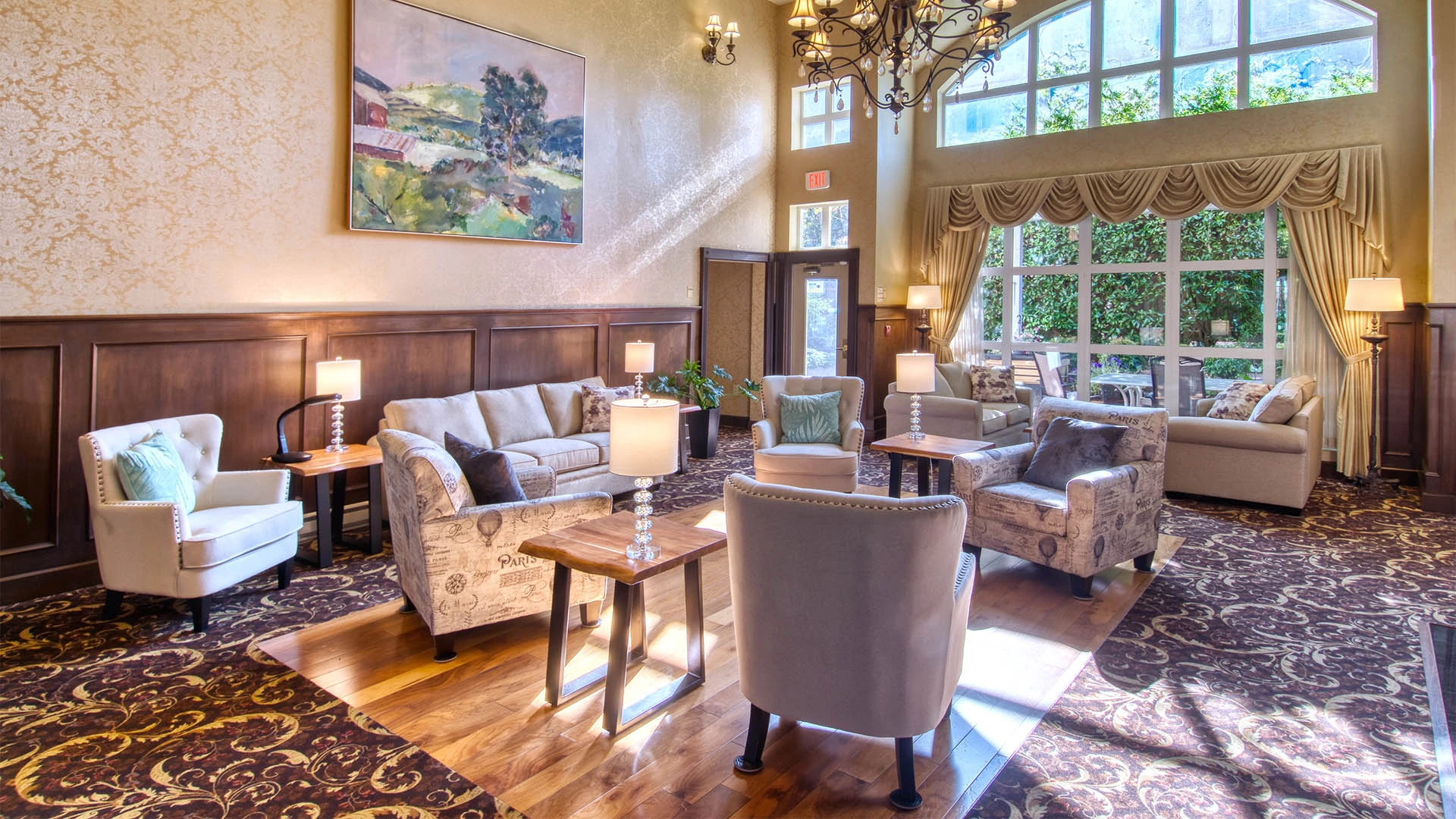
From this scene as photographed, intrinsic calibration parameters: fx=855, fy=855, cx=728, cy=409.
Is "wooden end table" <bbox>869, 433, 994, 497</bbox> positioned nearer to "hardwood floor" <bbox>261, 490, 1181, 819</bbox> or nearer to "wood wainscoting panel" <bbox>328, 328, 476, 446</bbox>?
"hardwood floor" <bbox>261, 490, 1181, 819</bbox>

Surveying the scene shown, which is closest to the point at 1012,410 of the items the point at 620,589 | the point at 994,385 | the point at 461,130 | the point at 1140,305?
the point at 994,385

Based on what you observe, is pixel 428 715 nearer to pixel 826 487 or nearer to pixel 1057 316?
pixel 826 487

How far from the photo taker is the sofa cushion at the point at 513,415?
6.15m

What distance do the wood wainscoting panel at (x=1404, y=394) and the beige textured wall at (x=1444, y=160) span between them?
92cm

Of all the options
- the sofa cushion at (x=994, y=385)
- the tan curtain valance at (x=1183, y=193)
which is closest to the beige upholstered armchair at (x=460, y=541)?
the sofa cushion at (x=994, y=385)

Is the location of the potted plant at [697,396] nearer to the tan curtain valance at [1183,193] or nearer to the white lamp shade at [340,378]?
the white lamp shade at [340,378]

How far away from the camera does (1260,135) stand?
25.6ft

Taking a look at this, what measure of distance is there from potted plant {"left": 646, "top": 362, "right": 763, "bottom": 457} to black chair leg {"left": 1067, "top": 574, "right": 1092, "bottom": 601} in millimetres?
3761

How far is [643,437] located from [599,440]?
11.3ft

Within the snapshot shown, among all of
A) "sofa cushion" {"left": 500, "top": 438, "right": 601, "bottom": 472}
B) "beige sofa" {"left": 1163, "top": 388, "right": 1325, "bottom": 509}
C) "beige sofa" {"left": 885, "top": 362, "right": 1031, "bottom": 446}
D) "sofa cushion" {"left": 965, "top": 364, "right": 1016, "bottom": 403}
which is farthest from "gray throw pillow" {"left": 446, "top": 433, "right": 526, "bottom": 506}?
"sofa cushion" {"left": 965, "top": 364, "right": 1016, "bottom": 403}

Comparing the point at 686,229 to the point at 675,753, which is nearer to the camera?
the point at 675,753

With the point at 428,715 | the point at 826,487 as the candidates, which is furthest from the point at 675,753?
the point at 826,487

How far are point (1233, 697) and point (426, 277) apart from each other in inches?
214

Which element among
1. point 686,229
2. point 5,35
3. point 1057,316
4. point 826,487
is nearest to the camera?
point 5,35
